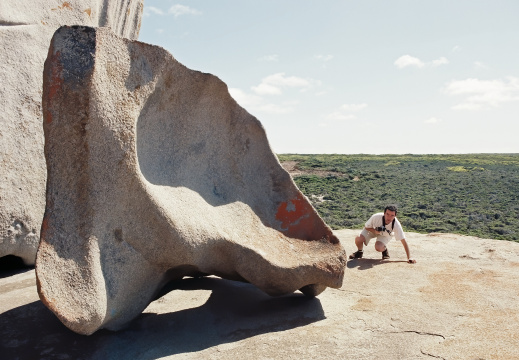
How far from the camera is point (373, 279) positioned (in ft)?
17.4

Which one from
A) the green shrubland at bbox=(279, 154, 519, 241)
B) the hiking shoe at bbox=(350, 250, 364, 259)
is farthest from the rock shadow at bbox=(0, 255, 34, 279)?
the green shrubland at bbox=(279, 154, 519, 241)

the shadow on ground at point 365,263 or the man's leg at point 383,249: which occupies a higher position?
the man's leg at point 383,249

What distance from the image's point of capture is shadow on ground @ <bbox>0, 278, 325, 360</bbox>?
11.8ft

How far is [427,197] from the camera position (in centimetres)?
1936

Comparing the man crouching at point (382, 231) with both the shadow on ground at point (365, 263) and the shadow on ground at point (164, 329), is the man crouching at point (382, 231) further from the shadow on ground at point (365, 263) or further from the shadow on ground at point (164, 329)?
the shadow on ground at point (164, 329)

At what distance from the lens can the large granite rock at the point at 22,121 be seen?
16.6ft

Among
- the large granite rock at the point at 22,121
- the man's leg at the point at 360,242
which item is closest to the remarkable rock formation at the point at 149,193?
the large granite rock at the point at 22,121

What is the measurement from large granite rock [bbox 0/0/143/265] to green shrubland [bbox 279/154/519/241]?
328 inches

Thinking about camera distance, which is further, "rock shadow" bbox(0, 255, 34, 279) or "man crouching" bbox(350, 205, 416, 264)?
"man crouching" bbox(350, 205, 416, 264)

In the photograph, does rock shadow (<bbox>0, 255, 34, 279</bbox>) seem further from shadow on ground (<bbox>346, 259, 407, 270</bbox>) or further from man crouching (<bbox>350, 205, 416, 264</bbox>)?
man crouching (<bbox>350, 205, 416, 264</bbox>)

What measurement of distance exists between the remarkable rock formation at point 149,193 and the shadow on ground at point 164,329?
0.60 ft

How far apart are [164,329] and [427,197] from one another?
1707cm

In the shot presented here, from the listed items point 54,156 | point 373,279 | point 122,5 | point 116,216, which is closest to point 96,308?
point 116,216

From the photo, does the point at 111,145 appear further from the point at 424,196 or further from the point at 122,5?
the point at 424,196
